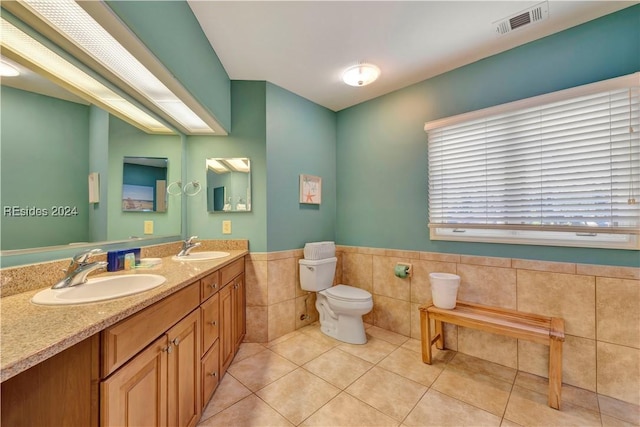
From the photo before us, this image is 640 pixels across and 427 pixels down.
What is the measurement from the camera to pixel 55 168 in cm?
120

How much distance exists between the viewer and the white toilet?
2.28 metres

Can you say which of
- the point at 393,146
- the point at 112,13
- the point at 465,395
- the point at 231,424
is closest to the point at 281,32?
the point at 112,13

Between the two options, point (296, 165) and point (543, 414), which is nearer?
point (543, 414)

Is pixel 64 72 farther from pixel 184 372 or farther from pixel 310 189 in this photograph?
pixel 310 189

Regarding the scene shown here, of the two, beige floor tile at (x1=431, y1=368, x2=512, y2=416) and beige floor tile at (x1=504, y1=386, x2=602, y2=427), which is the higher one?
beige floor tile at (x1=504, y1=386, x2=602, y2=427)

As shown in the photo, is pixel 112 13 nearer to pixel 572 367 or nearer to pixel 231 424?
pixel 231 424

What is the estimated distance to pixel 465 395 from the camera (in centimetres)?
164

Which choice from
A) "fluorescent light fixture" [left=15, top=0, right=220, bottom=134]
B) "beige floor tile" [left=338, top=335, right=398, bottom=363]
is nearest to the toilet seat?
"beige floor tile" [left=338, top=335, right=398, bottom=363]

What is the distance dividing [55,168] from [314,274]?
6.45 feet

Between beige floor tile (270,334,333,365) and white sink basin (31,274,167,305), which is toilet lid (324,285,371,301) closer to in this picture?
beige floor tile (270,334,333,365)

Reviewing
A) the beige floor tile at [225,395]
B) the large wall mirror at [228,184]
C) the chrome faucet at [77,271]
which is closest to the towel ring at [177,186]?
the large wall mirror at [228,184]

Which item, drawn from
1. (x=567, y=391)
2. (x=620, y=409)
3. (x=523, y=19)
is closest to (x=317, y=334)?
(x=567, y=391)

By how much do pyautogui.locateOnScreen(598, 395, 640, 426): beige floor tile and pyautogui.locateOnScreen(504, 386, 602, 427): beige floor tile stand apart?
0.32ft

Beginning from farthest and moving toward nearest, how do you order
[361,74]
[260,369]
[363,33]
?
[361,74], [260,369], [363,33]
